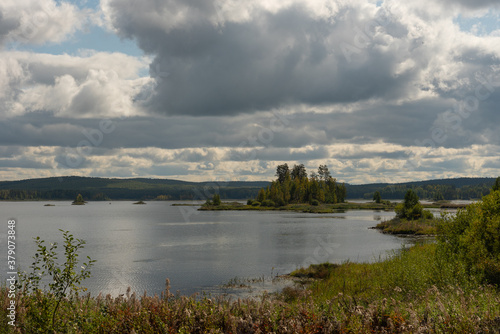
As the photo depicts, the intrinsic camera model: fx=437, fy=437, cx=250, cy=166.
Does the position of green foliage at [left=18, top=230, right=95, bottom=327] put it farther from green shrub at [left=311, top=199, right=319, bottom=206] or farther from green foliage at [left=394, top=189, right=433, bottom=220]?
green shrub at [left=311, top=199, right=319, bottom=206]

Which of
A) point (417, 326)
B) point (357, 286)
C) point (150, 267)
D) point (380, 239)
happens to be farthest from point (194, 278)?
point (380, 239)

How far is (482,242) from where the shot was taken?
74.2 feet

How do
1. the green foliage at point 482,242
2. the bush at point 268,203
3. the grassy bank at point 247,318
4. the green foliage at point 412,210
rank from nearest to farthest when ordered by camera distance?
1. the grassy bank at point 247,318
2. the green foliage at point 482,242
3. the green foliage at point 412,210
4. the bush at point 268,203

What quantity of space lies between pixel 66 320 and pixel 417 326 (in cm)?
899

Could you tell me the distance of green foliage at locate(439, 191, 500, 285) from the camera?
68.2 feet

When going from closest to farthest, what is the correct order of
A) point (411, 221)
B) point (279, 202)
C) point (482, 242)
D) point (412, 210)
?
point (482, 242)
point (411, 221)
point (412, 210)
point (279, 202)

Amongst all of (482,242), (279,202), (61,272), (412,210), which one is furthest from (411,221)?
(279,202)

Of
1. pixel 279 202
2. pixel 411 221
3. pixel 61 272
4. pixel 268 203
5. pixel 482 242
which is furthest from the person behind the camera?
pixel 268 203

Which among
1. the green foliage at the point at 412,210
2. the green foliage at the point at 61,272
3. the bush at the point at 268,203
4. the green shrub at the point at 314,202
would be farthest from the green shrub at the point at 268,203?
the green foliage at the point at 61,272

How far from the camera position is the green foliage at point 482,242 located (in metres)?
20.8

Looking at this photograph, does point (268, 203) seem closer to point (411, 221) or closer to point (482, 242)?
point (411, 221)

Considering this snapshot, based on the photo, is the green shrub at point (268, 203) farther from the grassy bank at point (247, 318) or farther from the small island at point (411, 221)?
the grassy bank at point (247, 318)

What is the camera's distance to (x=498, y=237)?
2231cm

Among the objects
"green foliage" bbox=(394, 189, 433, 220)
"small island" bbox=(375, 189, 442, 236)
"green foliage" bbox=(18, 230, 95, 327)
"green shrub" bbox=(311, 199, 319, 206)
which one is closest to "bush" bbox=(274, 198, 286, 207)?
"green shrub" bbox=(311, 199, 319, 206)
